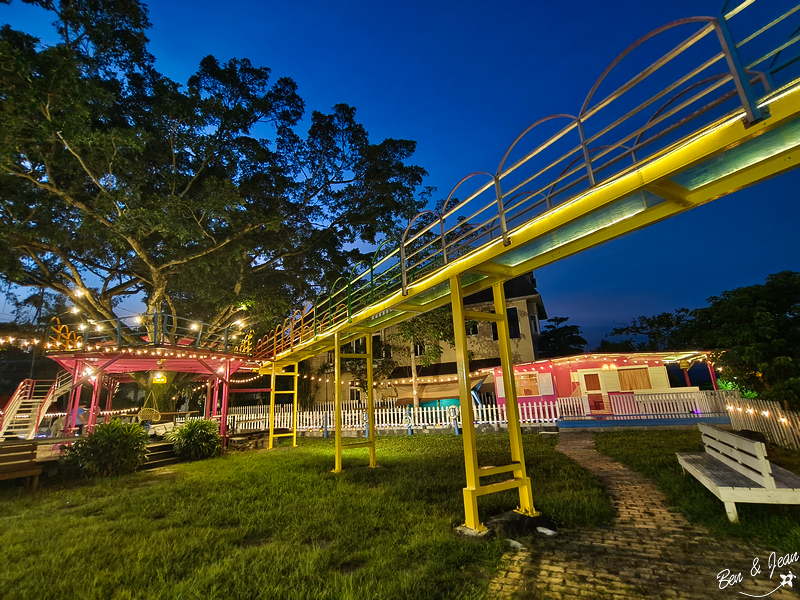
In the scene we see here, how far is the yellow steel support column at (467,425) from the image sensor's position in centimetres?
448

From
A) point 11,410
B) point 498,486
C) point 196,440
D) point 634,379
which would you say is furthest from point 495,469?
point 634,379

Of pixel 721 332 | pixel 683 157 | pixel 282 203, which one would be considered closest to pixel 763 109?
pixel 683 157

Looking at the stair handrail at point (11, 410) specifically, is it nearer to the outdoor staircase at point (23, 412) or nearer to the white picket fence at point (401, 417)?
the outdoor staircase at point (23, 412)

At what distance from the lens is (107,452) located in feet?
32.0

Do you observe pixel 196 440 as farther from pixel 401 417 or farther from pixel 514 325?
pixel 514 325

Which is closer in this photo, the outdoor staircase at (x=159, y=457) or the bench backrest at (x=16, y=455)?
the bench backrest at (x=16, y=455)

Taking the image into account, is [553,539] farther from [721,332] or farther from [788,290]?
[788,290]

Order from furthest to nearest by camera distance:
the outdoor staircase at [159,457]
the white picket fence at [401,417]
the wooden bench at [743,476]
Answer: the white picket fence at [401,417], the outdoor staircase at [159,457], the wooden bench at [743,476]

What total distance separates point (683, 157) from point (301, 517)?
6.44m

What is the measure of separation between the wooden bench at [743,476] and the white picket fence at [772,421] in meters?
5.32

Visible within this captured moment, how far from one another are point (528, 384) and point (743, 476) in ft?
53.6

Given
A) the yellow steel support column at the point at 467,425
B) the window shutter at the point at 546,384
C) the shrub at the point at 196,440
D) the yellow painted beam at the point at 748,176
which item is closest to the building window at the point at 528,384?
the window shutter at the point at 546,384

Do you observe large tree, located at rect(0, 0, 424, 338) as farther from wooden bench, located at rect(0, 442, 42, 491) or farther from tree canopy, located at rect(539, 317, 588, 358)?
tree canopy, located at rect(539, 317, 588, 358)

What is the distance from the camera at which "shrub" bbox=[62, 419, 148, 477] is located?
31.2ft
